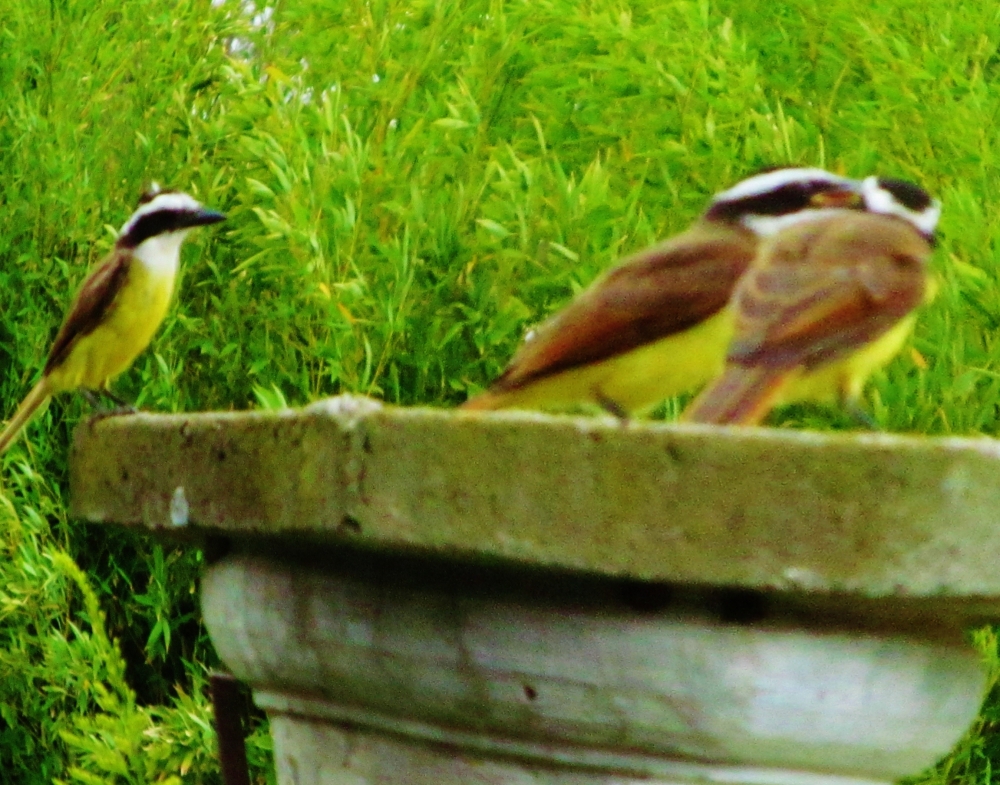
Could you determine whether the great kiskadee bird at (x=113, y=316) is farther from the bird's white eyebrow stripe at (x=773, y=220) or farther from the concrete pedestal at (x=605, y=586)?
the concrete pedestal at (x=605, y=586)

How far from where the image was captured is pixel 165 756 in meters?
4.02

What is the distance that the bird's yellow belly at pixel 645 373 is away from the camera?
255 centimetres

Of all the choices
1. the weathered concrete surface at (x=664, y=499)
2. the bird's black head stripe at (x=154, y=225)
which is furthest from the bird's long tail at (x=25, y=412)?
the weathered concrete surface at (x=664, y=499)

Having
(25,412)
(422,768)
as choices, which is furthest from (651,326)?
(25,412)

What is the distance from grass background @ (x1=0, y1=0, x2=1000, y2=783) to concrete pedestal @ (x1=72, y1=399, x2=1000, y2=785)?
1.23 metres

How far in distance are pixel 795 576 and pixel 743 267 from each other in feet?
3.92

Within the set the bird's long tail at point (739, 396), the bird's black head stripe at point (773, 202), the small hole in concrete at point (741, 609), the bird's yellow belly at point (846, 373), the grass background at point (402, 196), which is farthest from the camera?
the grass background at point (402, 196)

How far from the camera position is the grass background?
3176mm

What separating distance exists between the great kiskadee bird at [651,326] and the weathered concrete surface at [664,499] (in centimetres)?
89

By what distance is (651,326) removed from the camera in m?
2.56

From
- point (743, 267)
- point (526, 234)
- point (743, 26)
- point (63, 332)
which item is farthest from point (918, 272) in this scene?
point (63, 332)

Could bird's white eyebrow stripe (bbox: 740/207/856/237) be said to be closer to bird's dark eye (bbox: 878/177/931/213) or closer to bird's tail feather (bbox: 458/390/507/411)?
bird's dark eye (bbox: 878/177/931/213)

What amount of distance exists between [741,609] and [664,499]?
179mm

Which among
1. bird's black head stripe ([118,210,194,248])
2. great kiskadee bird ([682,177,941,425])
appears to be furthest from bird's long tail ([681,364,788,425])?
bird's black head stripe ([118,210,194,248])
